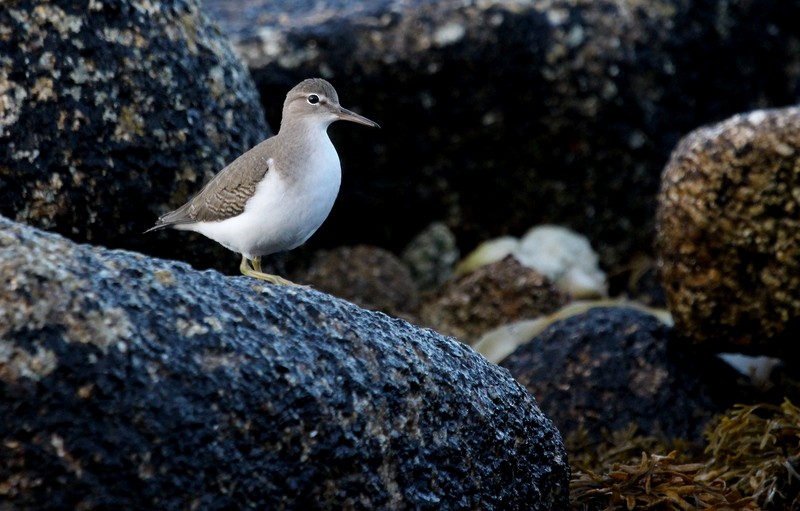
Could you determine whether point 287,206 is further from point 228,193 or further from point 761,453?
point 761,453

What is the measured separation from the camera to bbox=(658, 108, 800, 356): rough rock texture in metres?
6.46

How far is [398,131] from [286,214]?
13.2 feet

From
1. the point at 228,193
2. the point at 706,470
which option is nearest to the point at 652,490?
the point at 706,470

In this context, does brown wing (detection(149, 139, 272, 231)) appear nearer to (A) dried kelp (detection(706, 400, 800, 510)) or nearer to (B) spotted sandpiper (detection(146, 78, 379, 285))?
(B) spotted sandpiper (detection(146, 78, 379, 285))

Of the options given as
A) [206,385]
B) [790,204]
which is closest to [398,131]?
[790,204]

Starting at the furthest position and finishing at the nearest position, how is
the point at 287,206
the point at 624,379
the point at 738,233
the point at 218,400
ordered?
1. the point at 624,379
2. the point at 738,233
3. the point at 287,206
4. the point at 218,400

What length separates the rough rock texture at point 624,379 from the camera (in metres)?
6.70

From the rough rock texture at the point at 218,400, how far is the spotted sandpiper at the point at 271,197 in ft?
4.10

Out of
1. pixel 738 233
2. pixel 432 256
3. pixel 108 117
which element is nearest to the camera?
pixel 108 117

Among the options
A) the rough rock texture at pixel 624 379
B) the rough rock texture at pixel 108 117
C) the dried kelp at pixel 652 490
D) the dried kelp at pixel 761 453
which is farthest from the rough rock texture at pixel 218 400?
the rough rock texture at pixel 624 379

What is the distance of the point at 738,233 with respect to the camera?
6.56 metres

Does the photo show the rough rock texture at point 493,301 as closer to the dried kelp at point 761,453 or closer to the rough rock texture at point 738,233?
the rough rock texture at point 738,233

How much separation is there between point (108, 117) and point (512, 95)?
4489mm

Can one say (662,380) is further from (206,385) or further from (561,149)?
(206,385)
